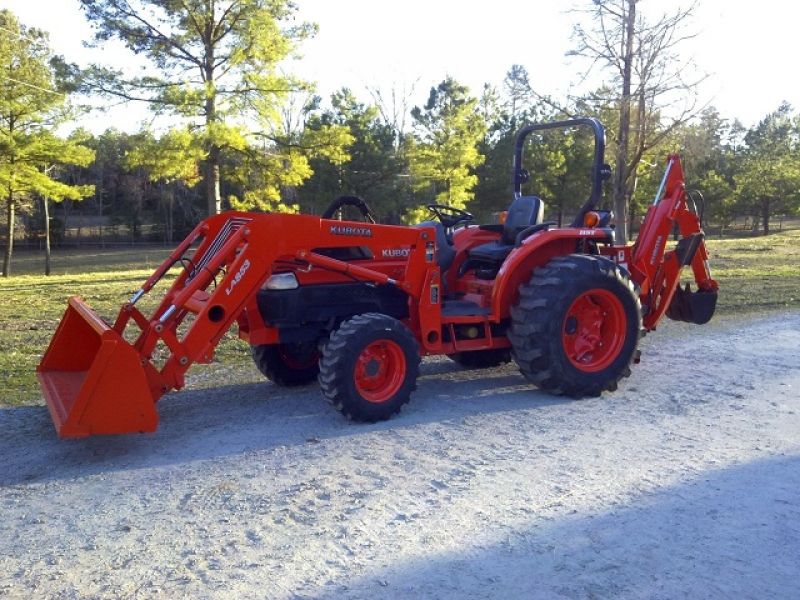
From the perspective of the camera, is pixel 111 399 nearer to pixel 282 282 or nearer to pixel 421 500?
pixel 282 282

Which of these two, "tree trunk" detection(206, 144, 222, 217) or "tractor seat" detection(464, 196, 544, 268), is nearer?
"tractor seat" detection(464, 196, 544, 268)

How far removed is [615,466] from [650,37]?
1502 centimetres

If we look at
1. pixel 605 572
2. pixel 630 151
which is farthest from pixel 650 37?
pixel 605 572

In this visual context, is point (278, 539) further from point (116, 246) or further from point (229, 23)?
point (116, 246)

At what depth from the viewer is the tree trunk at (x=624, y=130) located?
1723 cm

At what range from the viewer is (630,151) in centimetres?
1955

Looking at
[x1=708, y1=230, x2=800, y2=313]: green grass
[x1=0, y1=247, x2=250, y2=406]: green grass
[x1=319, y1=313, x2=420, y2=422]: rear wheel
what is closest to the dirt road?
[x1=319, y1=313, x2=420, y2=422]: rear wheel

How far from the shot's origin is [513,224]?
23.8ft

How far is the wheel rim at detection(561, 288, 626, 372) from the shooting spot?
6660mm

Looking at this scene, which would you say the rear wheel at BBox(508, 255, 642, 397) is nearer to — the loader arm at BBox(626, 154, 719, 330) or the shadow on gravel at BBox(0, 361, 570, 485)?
the shadow on gravel at BBox(0, 361, 570, 485)

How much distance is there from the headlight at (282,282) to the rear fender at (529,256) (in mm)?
1754

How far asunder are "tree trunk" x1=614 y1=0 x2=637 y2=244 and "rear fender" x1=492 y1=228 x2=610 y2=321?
38.3 ft

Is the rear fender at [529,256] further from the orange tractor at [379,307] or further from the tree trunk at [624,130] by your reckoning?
the tree trunk at [624,130]

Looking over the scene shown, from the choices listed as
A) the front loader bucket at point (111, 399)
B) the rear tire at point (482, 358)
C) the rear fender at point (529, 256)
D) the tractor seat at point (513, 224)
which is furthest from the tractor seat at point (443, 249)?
the front loader bucket at point (111, 399)
